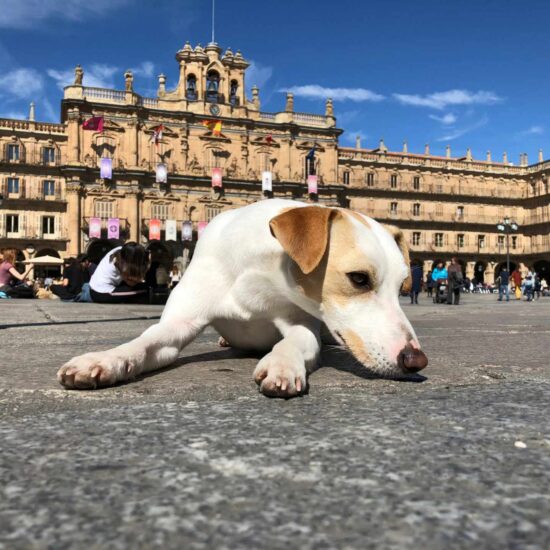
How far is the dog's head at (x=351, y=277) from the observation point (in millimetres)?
1683

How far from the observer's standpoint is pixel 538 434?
1.02 metres

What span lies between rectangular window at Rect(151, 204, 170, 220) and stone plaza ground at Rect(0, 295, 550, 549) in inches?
1397

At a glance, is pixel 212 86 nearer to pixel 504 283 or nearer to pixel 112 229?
pixel 112 229

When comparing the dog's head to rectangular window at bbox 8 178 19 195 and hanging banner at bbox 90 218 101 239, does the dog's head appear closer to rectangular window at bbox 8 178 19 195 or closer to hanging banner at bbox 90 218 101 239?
Answer: hanging banner at bbox 90 218 101 239

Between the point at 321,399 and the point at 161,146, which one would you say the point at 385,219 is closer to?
the point at 161,146

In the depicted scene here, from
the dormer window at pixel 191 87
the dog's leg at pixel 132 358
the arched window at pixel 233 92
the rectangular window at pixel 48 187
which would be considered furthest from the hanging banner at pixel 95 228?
the dog's leg at pixel 132 358

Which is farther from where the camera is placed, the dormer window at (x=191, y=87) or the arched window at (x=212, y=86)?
the arched window at (x=212, y=86)

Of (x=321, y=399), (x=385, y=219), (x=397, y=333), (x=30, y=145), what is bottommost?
(x=321, y=399)

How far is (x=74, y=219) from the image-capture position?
112 ft

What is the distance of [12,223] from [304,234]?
36.6m

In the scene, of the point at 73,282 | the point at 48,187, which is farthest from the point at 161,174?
the point at 73,282

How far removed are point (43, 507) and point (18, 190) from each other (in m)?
37.8

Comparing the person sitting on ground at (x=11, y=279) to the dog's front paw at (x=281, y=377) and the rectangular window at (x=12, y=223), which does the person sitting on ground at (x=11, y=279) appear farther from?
the rectangular window at (x=12, y=223)

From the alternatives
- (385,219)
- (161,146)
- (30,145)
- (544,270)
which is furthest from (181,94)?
(544,270)
